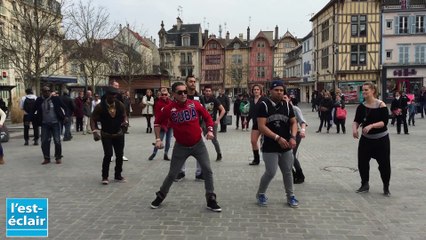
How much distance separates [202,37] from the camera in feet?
251

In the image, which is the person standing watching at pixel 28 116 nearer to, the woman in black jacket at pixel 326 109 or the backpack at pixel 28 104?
the backpack at pixel 28 104

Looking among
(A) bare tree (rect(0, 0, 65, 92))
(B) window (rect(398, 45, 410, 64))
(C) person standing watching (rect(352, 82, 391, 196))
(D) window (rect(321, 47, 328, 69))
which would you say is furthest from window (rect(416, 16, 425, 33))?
(C) person standing watching (rect(352, 82, 391, 196))

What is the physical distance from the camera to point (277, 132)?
17.3ft

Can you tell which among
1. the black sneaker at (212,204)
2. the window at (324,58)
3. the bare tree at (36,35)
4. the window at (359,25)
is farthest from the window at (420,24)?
the black sneaker at (212,204)

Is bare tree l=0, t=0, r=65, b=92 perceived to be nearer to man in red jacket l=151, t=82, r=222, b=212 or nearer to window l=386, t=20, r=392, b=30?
man in red jacket l=151, t=82, r=222, b=212

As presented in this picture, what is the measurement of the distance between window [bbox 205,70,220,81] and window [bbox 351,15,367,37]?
33624mm

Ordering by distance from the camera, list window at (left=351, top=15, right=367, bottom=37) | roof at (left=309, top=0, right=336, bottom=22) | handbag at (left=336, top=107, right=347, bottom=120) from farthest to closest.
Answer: roof at (left=309, top=0, right=336, bottom=22), window at (left=351, top=15, right=367, bottom=37), handbag at (left=336, top=107, right=347, bottom=120)

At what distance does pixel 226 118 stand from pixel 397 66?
3233 cm

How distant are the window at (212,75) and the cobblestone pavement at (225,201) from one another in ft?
210

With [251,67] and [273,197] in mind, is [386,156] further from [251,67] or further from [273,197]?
[251,67]

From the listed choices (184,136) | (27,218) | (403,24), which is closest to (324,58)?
(403,24)

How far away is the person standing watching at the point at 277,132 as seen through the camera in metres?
5.25

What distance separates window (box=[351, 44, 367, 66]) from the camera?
139 feet

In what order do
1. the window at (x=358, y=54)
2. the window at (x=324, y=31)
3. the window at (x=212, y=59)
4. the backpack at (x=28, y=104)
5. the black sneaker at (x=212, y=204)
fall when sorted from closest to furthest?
→ the black sneaker at (x=212, y=204)
the backpack at (x=28, y=104)
the window at (x=358, y=54)
the window at (x=324, y=31)
the window at (x=212, y=59)
